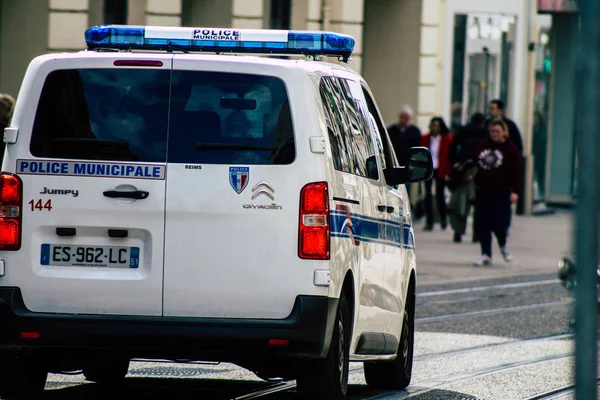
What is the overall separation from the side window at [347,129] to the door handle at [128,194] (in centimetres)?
90

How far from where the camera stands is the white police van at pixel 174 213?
709cm

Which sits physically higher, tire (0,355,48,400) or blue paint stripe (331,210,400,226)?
blue paint stripe (331,210,400,226)

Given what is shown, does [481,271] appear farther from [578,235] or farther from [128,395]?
[578,235]

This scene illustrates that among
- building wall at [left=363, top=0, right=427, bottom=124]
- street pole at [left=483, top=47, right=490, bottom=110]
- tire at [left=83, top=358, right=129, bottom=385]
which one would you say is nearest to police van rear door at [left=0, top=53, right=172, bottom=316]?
tire at [left=83, top=358, right=129, bottom=385]

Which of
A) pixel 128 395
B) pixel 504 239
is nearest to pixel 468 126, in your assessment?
pixel 504 239

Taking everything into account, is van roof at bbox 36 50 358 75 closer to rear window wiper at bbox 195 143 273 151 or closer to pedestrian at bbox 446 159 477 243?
rear window wiper at bbox 195 143 273 151

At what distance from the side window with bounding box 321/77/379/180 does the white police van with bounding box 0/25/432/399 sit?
104 mm

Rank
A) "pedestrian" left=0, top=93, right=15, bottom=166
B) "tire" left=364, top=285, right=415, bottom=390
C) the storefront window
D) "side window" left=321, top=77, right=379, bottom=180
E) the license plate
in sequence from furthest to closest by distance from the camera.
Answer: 1. the storefront window
2. "pedestrian" left=0, top=93, right=15, bottom=166
3. "tire" left=364, top=285, right=415, bottom=390
4. "side window" left=321, top=77, right=379, bottom=180
5. the license plate

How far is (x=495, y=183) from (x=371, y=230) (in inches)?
430

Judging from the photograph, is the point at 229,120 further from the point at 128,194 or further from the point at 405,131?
the point at 405,131

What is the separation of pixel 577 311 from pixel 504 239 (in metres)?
16.5

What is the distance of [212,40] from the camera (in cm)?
771

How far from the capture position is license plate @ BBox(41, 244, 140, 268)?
7.20 meters

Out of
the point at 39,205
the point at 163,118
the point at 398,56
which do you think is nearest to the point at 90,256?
the point at 39,205
